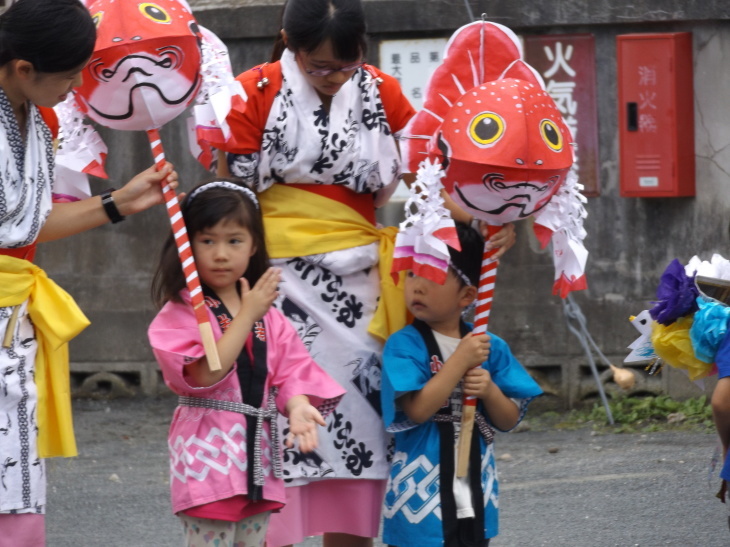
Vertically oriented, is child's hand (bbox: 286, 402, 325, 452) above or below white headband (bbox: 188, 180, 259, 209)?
below

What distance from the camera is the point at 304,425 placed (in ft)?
10.8

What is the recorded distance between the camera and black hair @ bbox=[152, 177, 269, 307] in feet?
11.6

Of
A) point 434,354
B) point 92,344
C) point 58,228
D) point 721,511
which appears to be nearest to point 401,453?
point 434,354

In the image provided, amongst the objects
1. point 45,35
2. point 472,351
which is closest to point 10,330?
point 45,35

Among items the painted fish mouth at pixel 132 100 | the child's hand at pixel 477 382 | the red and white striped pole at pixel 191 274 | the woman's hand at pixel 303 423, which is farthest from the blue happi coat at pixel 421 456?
the painted fish mouth at pixel 132 100

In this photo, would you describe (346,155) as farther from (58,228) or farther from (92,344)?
(92,344)

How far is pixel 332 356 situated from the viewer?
153 inches

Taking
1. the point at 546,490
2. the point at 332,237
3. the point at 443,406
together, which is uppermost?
the point at 332,237

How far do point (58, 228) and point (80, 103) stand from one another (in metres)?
0.38

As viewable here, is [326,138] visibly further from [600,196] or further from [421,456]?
[600,196]

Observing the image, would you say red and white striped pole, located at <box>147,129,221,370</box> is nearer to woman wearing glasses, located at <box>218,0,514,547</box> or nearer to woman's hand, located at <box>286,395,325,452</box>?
woman's hand, located at <box>286,395,325,452</box>

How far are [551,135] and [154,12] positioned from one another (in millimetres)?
1190

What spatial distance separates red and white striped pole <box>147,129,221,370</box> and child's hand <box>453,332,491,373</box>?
2.55 ft

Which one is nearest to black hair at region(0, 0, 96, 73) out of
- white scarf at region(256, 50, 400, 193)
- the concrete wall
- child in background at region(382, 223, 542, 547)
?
white scarf at region(256, 50, 400, 193)
